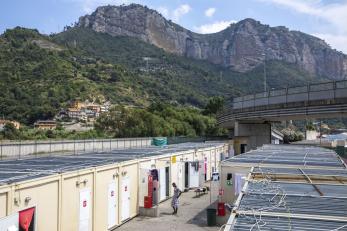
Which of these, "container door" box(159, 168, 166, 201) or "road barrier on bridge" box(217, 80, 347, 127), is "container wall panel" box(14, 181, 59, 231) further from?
"road barrier on bridge" box(217, 80, 347, 127)

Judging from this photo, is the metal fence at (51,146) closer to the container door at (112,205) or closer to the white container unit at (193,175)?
the white container unit at (193,175)

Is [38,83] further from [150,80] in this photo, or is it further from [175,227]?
[175,227]

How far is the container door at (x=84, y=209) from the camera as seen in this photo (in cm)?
1545

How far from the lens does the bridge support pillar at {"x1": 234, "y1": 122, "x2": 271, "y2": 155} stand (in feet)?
166

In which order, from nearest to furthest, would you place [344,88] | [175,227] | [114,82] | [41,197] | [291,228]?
[291,228]
[41,197]
[175,227]
[344,88]
[114,82]

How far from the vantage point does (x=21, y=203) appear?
40.5 feet

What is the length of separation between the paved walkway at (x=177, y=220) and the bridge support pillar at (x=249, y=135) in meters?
25.7

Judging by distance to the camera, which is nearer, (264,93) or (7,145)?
(7,145)

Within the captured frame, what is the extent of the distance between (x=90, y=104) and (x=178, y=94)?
50.8 meters

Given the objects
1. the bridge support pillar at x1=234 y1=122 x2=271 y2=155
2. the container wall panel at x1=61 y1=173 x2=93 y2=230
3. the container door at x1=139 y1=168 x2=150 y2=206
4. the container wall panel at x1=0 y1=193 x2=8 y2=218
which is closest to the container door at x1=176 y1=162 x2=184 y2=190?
the container door at x1=139 y1=168 x2=150 y2=206

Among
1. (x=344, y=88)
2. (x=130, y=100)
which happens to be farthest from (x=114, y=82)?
(x=344, y=88)

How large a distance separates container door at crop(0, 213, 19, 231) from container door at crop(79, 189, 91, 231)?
3790mm

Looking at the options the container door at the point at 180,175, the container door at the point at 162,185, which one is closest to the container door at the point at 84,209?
the container door at the point at 162,185

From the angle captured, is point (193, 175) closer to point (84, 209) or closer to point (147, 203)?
point (147, 203)
